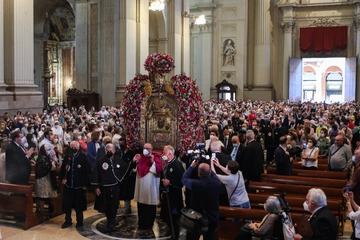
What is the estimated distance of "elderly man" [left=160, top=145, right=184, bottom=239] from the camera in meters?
7.81

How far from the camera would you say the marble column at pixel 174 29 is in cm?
2872

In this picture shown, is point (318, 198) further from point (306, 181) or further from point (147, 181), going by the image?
point (306, 181)

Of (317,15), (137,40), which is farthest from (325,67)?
(137,40)

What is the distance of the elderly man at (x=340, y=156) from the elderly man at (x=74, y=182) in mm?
5495

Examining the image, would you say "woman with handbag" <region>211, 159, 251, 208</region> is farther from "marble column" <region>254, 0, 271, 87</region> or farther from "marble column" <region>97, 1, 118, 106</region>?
"marble column" <region>254, 0, 271, 87</region>

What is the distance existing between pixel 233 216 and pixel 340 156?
13.9 ft

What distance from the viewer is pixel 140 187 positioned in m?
8.13

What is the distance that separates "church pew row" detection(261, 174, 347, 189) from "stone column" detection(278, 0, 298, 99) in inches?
1162

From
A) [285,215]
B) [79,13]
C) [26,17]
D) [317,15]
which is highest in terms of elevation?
[317,15]

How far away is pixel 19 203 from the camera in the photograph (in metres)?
8.53

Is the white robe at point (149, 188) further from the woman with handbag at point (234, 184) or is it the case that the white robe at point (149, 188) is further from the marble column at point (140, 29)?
the marble column at point (140, 29)

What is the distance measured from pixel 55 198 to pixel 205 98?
29303 mm

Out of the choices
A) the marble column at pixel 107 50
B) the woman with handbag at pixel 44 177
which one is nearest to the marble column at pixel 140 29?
the marble column at pixel 107 50

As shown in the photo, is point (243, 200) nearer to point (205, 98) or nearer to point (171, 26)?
point (171, 26)
